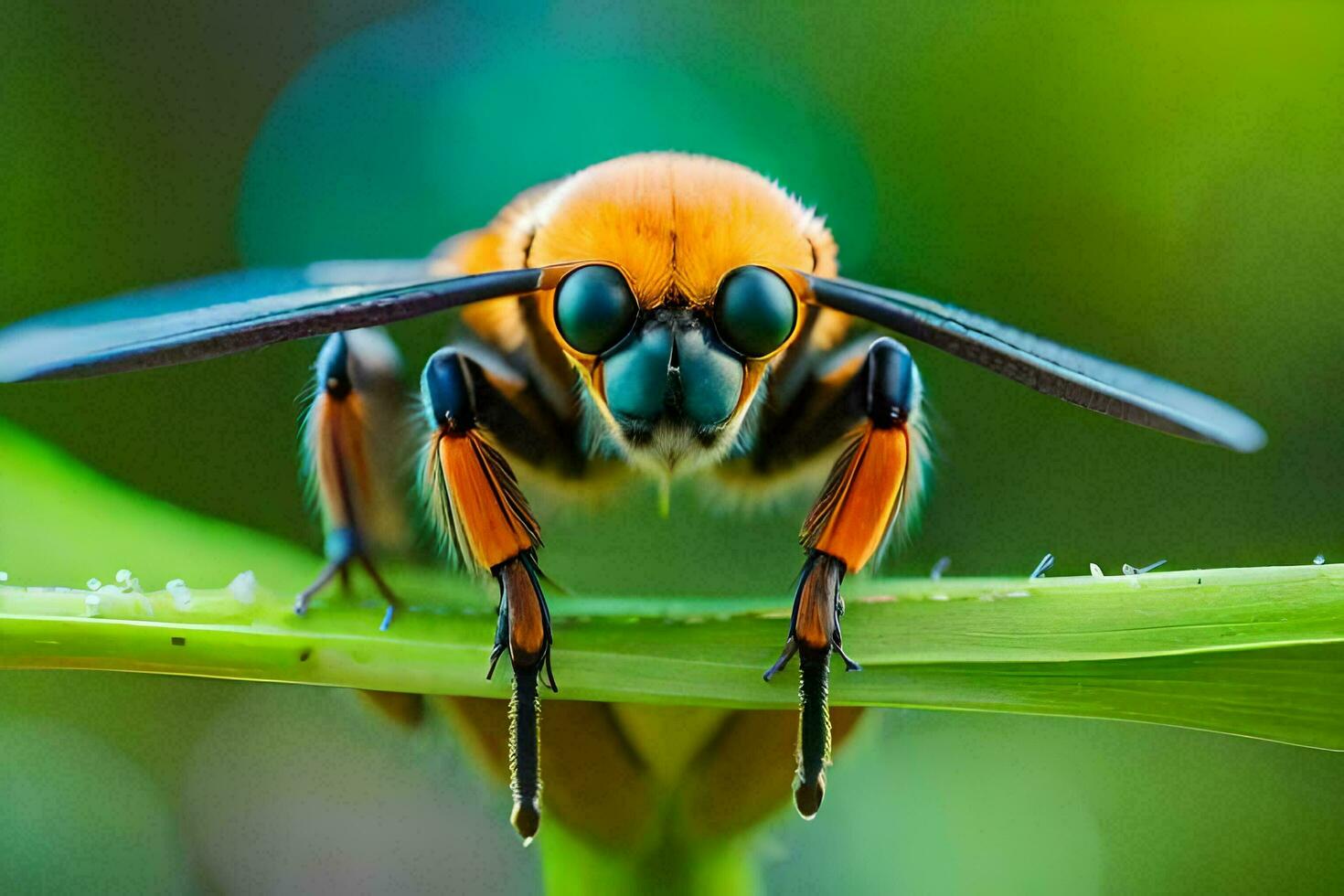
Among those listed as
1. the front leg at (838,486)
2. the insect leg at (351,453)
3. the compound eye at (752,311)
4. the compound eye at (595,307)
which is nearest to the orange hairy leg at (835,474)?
the front leg at (838,486)

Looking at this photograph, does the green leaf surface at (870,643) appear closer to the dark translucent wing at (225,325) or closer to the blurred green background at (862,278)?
the dark translucent wing at (225,325)

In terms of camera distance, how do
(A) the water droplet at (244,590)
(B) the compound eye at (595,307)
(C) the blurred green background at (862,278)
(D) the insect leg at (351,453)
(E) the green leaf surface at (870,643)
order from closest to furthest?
1. (E) the green leaf surface at (870,643)
2. (A) the water droplet at (244,590)
3. (B) the compound eye at (595,307)
4. (D) the insect leg at (351,453)
5. (C) the blurred green background at (862,278)

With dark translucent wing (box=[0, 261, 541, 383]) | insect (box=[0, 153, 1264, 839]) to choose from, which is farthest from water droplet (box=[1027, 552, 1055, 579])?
dark translucent wing (box=[0, 261, 541, 383])

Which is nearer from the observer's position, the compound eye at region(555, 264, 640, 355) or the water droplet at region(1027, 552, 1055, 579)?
the water droplet at region(1027, 552, 1055, 579)

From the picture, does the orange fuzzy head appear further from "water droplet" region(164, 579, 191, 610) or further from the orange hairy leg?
"water droplet" region(164, 579, 191, 610)

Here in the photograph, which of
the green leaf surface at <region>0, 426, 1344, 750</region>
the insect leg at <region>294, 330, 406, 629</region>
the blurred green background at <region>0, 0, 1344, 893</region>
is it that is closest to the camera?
the green leaf surface at <region>0, 426, 1344, 750</region>

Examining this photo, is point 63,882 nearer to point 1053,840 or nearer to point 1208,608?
point 1053,840
